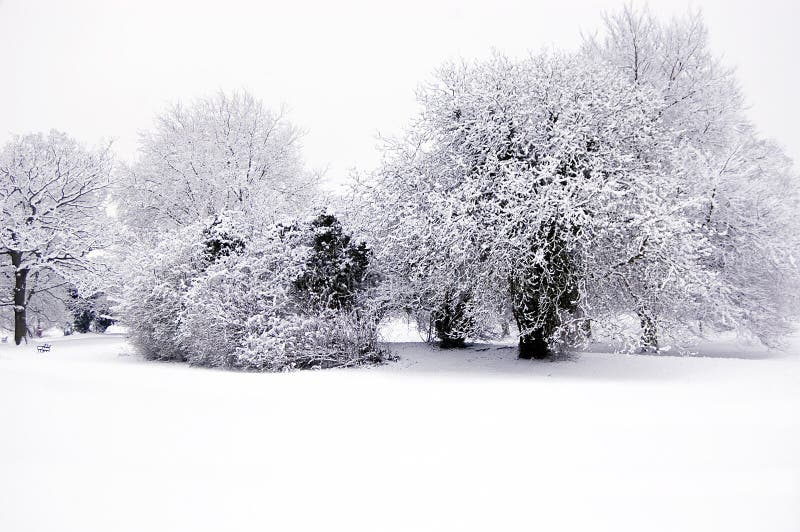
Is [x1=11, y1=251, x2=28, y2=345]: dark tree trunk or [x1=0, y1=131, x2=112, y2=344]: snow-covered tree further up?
[x1=0, y1=131, x2=112, y2=344]: snow-covered tree

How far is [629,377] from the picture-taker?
10.8 meters

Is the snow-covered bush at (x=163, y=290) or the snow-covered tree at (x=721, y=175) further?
the snow-covered bush at (x=163, y=290)

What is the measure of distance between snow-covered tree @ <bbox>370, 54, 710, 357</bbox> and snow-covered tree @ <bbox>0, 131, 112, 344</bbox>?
17.1m

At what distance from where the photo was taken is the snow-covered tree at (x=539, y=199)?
1107 centimetres

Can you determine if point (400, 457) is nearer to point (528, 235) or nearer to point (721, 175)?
point (528, 235)

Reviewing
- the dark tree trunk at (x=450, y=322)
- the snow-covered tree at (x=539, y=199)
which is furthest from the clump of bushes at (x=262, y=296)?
the dark tree trunk at (x=450, y=322)

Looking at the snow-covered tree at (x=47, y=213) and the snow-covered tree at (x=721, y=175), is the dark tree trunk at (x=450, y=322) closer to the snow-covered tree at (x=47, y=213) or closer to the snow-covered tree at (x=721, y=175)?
the snow-covered tree at (x=721, y=175)

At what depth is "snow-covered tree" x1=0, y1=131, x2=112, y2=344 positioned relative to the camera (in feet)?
76.5

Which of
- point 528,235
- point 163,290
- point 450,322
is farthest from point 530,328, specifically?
point 163,290

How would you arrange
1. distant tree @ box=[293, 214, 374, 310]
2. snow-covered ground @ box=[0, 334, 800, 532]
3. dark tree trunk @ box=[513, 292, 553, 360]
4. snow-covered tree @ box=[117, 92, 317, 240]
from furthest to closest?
snow-covered tree @ box=[117, 92, 317, 240]
distant tree @ box=[293, 214, 374, 310]
dark tree trunk @ box=[513, 292, 553, 360]
snow-covered ground @ box=[0, 334, 800, 532]

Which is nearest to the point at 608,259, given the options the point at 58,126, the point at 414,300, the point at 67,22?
the point at 414,300

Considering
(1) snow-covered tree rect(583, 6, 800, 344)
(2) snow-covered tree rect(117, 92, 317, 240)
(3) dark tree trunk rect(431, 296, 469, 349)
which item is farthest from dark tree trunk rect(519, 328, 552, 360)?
(2) snow-covered tree rect(117, 92, 317, 240)

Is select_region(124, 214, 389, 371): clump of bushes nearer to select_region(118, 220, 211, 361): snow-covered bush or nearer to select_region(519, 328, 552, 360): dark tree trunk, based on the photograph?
select_region(118, 220, 211, 361): snow-covered bush

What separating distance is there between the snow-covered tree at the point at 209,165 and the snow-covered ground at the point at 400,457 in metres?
15.0
